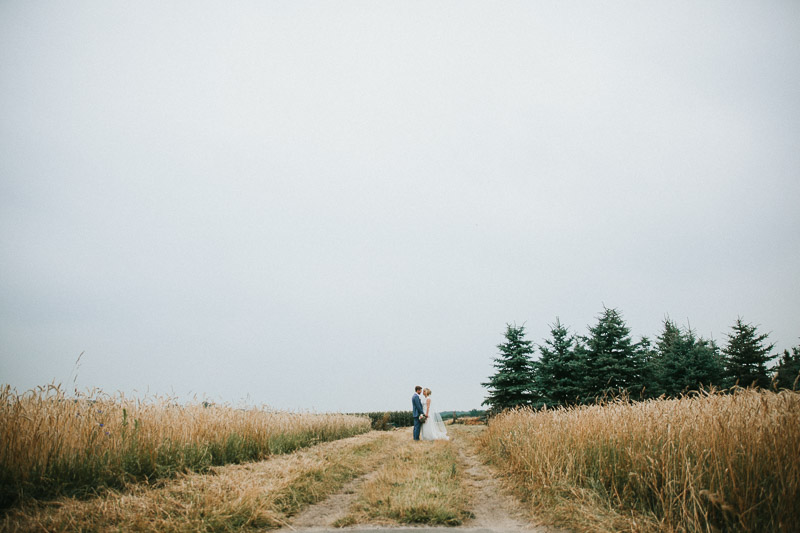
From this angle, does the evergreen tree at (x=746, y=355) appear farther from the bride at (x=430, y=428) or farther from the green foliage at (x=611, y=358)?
the bride at (x=430, y=428)

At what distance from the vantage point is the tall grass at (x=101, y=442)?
4438 millimetres

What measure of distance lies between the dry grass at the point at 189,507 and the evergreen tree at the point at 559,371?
20703 millimetres

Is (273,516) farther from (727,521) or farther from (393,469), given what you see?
(727,521)

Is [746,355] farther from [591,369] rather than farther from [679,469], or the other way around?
[679,469]

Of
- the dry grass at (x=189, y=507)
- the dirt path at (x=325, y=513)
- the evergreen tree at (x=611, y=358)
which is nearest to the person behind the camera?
the dry grass at (x=189, y=507)

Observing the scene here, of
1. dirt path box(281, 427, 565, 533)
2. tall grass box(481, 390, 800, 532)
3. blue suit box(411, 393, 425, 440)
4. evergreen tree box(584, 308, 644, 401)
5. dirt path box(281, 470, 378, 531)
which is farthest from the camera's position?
evergreen tree box(584, 308, 644, 401)

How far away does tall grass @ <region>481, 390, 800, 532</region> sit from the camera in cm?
332

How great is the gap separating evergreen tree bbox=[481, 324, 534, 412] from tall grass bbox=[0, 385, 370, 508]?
18109 mm

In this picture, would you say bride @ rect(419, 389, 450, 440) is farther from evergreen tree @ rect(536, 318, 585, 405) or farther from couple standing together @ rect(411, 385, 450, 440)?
evergreen tree @ rect(536, 318, 585, 405)

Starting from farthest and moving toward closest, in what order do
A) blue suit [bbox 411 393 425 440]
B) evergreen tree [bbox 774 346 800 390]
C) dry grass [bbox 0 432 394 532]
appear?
1. evergreen tree [bbox 774 346 800 390]
2. blue suit [bbox 411 393 425 440]
3. dry grass [bbox 0 432 394 532]

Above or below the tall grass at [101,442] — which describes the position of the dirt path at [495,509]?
below

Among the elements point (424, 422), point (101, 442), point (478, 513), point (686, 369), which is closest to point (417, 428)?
point (424, 422)

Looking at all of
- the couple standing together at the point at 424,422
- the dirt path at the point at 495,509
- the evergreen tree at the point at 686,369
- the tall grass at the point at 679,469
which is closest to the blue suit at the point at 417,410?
the couple standing together at the point at 424,422

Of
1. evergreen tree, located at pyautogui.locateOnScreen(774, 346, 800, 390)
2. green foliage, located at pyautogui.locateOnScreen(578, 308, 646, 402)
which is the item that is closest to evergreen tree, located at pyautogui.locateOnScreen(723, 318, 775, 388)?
evergreen tree, located at pyautogui.locateOnScreen(774, 346, 800, 390)
